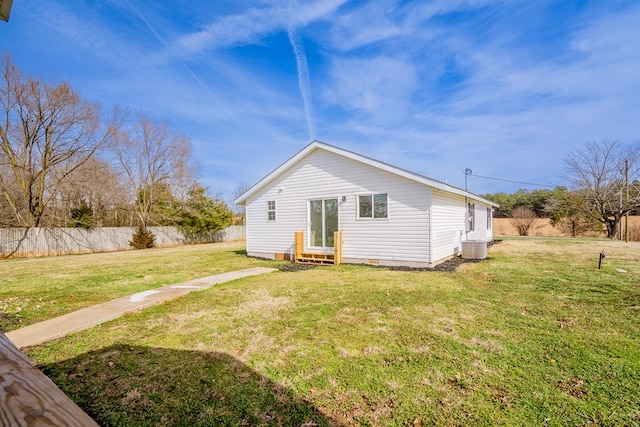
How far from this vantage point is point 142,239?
68.8 feet

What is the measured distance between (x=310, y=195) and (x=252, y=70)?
680cm

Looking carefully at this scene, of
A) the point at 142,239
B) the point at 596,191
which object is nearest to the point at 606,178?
the point at 596,191

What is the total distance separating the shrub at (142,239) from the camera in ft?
68.1

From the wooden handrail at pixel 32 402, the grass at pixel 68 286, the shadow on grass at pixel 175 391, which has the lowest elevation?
the shadow on grass at pixel 175 391

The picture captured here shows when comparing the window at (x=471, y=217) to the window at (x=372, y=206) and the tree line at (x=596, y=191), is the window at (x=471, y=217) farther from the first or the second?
the tree line at (x=596, y=191)

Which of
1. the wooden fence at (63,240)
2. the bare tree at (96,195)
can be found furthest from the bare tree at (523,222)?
the bare tree at (96,195)

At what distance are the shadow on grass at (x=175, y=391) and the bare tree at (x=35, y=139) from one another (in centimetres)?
1923

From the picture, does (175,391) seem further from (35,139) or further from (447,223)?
(35,139)

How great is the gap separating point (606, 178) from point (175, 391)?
3287 centimetres

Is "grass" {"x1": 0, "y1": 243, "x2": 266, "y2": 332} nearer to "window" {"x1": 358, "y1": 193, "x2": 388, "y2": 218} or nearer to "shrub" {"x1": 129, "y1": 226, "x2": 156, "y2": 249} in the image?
"window" {"x1": 358, "y1": 193, "x2": 388, "y2": 218}

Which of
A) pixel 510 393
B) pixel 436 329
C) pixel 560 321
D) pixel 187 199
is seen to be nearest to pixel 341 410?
pixel 510 393

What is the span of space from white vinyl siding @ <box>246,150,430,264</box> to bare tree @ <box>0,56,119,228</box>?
13.4m

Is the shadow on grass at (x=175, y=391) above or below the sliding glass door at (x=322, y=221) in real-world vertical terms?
below

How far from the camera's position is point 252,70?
13875 millimetres
